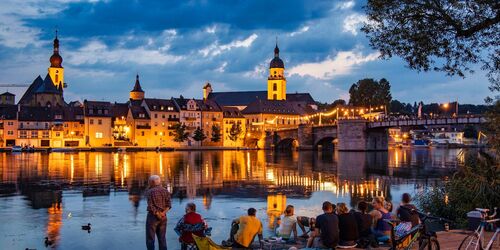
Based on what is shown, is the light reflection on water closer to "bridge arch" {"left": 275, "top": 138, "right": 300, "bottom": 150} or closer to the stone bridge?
the stone bridge

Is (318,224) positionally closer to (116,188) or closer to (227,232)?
(227,232)

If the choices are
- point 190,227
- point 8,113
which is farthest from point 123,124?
point 190,227

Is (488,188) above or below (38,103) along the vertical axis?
below

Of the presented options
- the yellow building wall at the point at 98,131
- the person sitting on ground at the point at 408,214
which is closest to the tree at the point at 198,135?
the yellow building wall at the point at 98,131

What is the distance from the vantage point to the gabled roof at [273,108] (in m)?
168

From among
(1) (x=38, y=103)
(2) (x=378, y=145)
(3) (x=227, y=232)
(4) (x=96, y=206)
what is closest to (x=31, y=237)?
(3) (x=227, y=232)

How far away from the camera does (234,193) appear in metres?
36.9

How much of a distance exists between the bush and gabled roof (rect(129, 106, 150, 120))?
122 meters

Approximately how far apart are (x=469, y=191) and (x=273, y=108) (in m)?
150

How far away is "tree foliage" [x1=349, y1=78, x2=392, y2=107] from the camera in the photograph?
152625 millimetres

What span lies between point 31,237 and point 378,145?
4036 inches

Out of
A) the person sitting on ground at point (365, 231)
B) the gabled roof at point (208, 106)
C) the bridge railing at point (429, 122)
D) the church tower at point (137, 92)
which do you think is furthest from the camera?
the church tower at point (137, 92)

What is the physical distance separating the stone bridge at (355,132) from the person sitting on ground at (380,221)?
264ft

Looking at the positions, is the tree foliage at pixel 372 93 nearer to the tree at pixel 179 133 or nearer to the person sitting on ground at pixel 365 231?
the tree at pixel 179 133
